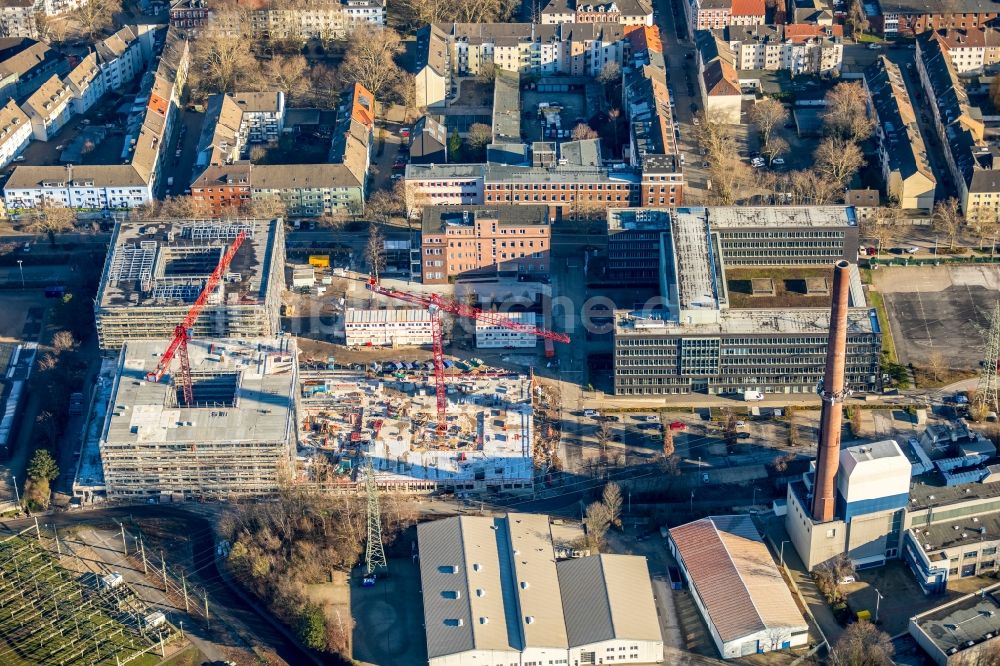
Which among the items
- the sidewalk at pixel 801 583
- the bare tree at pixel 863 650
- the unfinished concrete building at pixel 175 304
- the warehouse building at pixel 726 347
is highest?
the unfinished concrete building at pixel 175 304

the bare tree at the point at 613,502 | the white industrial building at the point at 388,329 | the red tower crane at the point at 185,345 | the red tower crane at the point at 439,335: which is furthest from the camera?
the white industrial building at the point at 388,329

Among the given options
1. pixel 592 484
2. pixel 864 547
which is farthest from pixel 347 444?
pixel 864 547

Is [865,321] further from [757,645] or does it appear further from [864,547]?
[757,645]

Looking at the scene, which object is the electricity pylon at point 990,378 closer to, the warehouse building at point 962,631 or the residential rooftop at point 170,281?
the warehouse building at point 962,631

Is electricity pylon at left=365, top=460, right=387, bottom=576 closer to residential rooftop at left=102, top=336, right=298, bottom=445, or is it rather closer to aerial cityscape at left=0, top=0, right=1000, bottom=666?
aerial cityscape at left=0, top=0, right=1000, bottom=666

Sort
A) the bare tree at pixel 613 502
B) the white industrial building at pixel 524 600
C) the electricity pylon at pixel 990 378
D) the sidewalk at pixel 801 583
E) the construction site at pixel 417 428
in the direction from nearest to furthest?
the white industrial building at pixel 524 600 < the sidewalk at pixel 801 583 < the bare tree at pixel 613 502 < the construction site at pixel 417 428 < the electricity pylon at pixel 990 378

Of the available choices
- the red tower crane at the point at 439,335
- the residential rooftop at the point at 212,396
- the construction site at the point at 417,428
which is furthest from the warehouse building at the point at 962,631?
the residential rooftop at the point at 212,396
